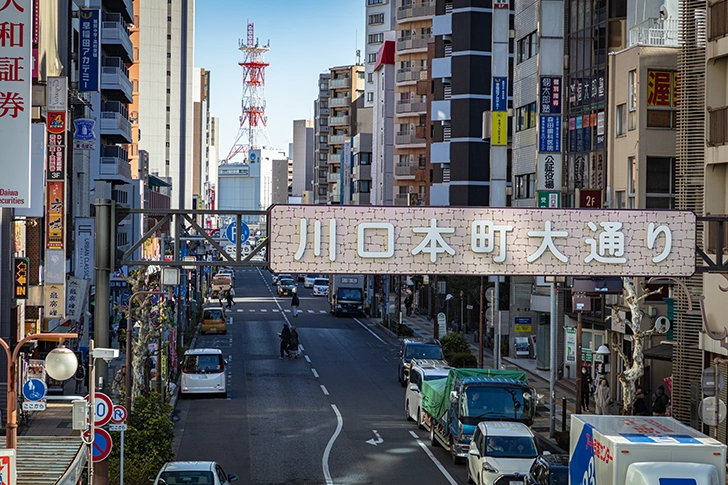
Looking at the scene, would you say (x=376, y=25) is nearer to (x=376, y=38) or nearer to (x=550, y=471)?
(x=376, y=38)

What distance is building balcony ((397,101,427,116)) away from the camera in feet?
310

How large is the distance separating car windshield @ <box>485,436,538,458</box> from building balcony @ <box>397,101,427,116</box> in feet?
232

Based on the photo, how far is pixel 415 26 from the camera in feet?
321

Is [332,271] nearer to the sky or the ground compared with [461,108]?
nearer to the ground

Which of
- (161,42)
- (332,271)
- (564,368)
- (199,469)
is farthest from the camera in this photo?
(161,42)

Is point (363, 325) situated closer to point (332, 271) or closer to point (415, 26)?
point (415, 26)

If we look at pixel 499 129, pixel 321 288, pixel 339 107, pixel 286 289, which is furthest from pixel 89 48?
pixel 339 107

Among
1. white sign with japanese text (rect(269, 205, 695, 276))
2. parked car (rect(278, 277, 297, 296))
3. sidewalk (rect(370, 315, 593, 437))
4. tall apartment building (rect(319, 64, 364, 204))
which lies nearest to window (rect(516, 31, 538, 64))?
sidewalk (rect(370, 315, 593, 437))

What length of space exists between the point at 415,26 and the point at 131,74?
24.9 m

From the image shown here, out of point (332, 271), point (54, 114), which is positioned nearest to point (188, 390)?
point (54, 114)

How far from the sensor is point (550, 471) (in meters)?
20.9

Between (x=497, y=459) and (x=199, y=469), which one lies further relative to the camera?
(x=497, y=459)

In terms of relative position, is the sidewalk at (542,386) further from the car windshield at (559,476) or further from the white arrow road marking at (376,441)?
the car windshield at (559,476)

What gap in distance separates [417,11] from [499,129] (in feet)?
132
